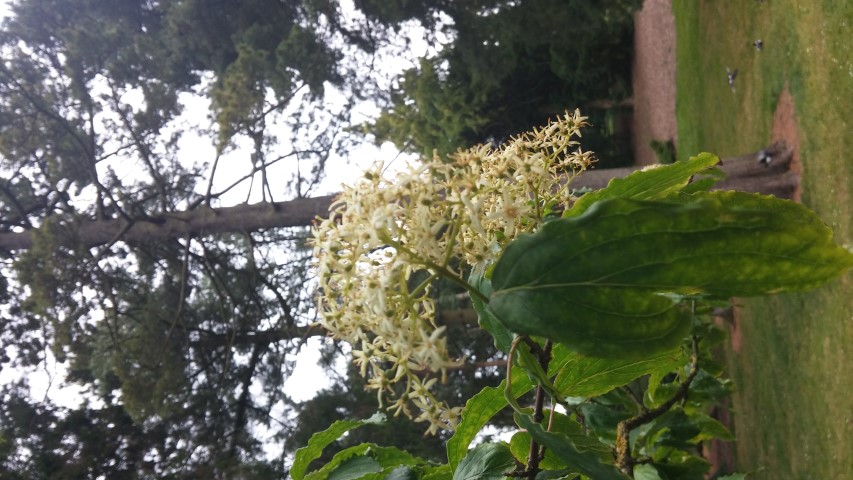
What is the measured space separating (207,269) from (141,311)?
3.13ft

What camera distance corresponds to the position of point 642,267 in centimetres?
117

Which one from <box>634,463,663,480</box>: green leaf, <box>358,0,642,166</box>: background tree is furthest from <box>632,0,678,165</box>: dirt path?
<box>634,463,663,480</box>: green leaf

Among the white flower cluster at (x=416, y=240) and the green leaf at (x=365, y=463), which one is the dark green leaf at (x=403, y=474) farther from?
the white flower cluster at (x=416, y=240)

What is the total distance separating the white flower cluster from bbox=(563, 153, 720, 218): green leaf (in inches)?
4.6

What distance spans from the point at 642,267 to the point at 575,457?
0.38m

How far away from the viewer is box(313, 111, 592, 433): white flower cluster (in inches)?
53.6

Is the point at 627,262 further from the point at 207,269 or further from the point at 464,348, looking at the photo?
the point at 464,348

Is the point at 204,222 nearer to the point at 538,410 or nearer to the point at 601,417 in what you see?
the point at 601,417

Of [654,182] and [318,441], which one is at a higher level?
[654,182]

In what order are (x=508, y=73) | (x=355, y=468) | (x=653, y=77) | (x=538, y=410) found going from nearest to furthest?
(x=538, y=410) < (x=355, y=468) < (x=508, y=73) < (x=653, y=77)

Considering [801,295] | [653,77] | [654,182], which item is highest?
[653,77]

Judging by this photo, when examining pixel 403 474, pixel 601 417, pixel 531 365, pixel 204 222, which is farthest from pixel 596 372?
pixel 204 222

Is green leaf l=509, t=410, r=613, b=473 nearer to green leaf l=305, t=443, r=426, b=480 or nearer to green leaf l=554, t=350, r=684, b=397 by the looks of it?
green leaf l=554, t=350, r=684, b=397

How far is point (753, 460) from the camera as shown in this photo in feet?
20.7
